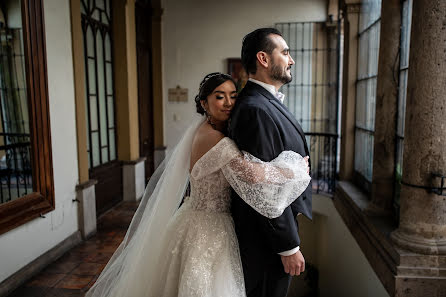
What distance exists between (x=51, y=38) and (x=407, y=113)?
2.99 meters

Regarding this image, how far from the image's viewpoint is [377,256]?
302cm

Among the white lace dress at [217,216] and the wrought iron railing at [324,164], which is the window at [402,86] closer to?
the white lace dress at [217,216]

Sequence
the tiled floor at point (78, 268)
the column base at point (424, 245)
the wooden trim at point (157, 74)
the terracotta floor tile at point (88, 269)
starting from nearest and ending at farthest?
the column base at point (424, 245), the tiled floor at point (78, 268), the terracotta floor tile at point (88, 269), the wooden trim at point (157, 74)

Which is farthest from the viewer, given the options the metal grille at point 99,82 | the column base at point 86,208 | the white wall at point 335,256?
the metal grille at point 99,82

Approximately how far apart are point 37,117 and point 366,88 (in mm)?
3363

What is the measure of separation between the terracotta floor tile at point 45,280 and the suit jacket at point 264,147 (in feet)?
6.48

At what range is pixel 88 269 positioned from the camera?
3.45m

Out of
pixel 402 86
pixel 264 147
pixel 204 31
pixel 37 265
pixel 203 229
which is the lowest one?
pixel 37 265

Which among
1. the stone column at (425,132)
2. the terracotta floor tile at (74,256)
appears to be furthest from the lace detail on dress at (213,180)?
the terracotta floor tile at (74,256)

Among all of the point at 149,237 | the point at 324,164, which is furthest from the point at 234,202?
the point at 324,164

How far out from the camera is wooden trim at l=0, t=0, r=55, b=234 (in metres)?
3.15

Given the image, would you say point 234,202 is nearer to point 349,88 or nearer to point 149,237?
point 149,237

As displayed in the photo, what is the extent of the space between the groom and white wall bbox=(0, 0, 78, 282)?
2.06 metres

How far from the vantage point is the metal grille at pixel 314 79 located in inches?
274
